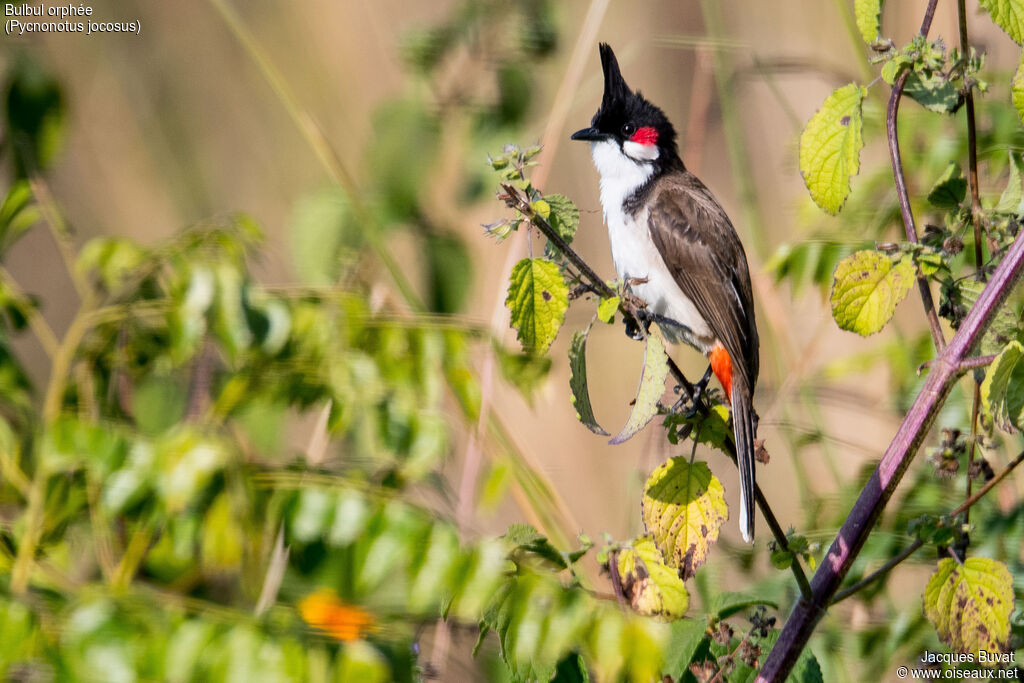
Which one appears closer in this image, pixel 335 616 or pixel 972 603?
pixel 972 603

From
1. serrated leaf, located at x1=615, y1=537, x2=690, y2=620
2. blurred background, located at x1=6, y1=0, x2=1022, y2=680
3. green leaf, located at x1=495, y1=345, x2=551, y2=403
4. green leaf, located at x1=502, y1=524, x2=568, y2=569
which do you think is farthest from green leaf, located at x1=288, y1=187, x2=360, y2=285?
serrated leaf, located at x1=615, y1=537, x2=690, y2=620

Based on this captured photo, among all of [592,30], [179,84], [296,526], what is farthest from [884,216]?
[179,84]

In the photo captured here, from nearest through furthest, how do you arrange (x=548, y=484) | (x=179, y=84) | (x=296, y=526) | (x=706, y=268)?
1. (x=296, y=526)
2. (x=706, y=268)
3. (x=548, y=484)
4. (x=179, y=84)

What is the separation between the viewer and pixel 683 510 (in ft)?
3.90

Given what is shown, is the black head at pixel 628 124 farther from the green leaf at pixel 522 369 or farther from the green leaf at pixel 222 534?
the green leaf at pixel 222 534

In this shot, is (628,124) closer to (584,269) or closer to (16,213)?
(584,269)

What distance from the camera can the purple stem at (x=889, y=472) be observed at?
3.65ft

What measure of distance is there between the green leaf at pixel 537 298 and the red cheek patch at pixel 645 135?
135 centimetres

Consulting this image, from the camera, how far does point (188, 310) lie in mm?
2018

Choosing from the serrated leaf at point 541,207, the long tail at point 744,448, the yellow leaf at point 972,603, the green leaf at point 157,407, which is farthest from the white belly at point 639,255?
the green leaf at point 157,407

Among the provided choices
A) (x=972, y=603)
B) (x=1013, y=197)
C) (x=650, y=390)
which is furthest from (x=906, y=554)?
(x=1013, y=197)

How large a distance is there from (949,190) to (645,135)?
1.08 metres

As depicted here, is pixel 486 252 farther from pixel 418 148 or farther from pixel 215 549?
pixel 215 549

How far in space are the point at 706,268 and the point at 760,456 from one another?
31.4 inches
